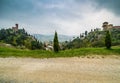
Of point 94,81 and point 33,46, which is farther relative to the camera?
point 33,46

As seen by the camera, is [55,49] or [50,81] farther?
[55,49]

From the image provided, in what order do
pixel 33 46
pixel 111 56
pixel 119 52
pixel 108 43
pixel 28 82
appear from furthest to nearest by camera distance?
pixel 33 46, pixel 108 43, pixel 119 52, pixel 111 56, pixel 28 82

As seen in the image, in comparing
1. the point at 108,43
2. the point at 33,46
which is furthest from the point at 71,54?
the point at 33,46

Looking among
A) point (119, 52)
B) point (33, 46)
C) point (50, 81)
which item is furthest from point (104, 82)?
point (33, 46)

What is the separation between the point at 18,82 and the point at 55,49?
3324cm

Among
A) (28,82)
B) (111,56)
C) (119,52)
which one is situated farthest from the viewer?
(119,52)

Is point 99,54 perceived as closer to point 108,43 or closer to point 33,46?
point 108,43

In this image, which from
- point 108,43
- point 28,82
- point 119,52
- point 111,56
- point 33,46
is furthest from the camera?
point 33,46

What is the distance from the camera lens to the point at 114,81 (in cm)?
1806

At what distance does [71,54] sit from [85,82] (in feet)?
90.4

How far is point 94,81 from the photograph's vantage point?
18188mm

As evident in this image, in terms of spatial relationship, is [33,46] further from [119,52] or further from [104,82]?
[104,82]

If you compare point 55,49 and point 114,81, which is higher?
point 55,49

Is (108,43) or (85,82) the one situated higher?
(108,43)
